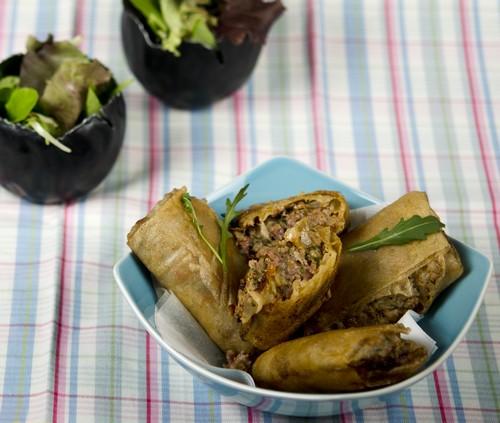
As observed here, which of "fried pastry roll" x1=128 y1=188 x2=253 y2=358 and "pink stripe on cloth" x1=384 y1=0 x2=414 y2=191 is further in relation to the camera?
"pink stripe on cloth" x1=384 y1=0 x2=414 y2=191

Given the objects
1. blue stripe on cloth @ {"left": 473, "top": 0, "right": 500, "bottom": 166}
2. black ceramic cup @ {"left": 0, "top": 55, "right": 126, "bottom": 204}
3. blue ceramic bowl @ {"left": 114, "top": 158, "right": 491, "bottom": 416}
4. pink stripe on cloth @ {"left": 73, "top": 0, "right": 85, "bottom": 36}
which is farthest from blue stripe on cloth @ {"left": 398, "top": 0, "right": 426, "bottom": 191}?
pink stripe on cloth @ {"left": 73, "top": 0, "right": 85, "bottom": 36}

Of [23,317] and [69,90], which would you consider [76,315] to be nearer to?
[23,317]

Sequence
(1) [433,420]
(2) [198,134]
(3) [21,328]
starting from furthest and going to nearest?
(2) [198,134] → (3) [21,328] → (1) [433,420]

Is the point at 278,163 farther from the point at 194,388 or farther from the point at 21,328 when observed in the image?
the point at 21,328

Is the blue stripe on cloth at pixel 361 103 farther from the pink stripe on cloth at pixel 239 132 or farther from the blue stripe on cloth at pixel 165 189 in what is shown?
the blue stripe on cloth at pixel 165 189

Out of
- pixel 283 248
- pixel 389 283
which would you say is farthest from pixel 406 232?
pixel 283 248

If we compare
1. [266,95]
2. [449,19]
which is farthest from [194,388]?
[449,19]

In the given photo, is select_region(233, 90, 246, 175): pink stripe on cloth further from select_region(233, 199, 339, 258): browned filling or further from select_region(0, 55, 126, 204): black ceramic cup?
select_region(233, 199, 339, 258): browned filling
